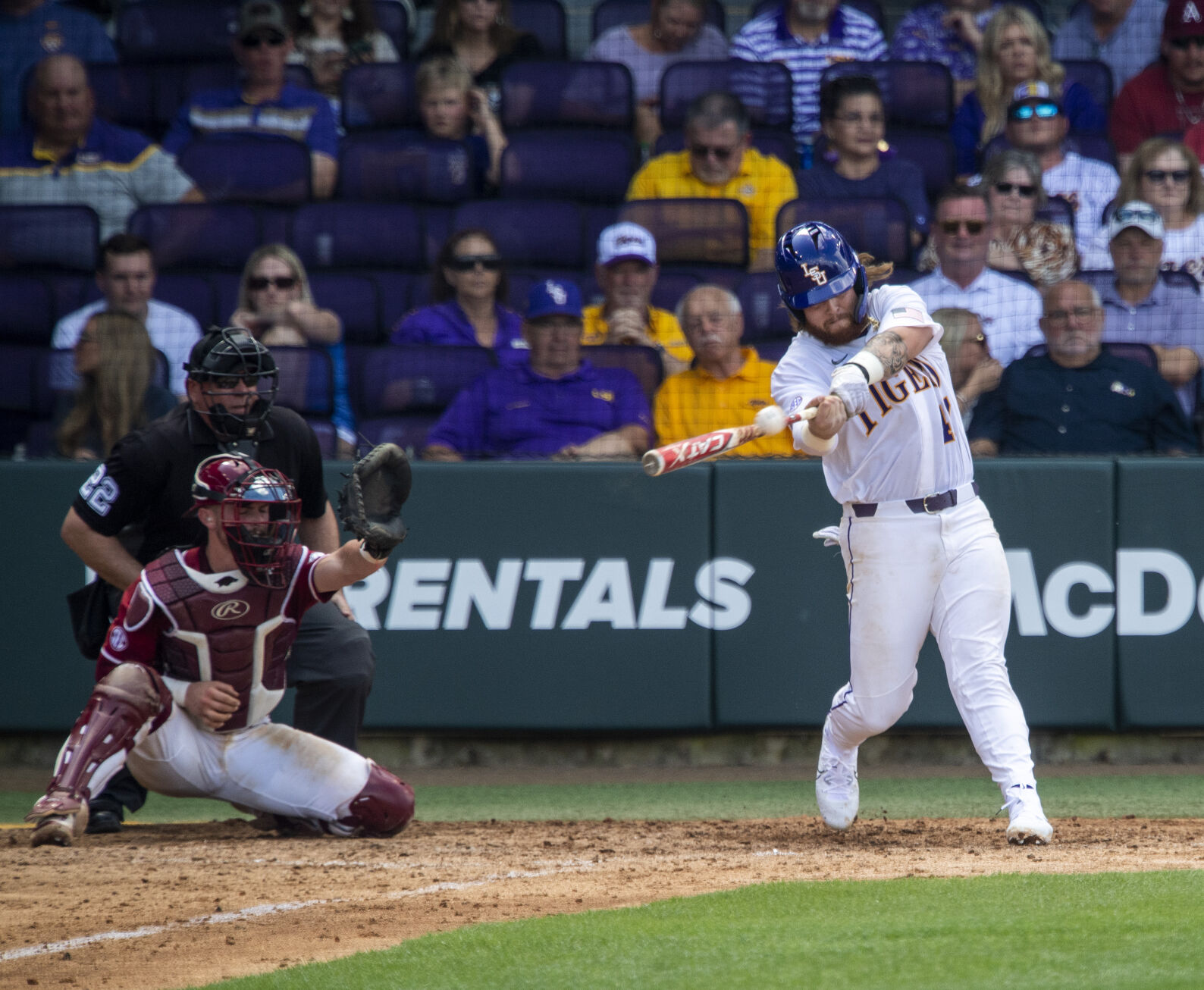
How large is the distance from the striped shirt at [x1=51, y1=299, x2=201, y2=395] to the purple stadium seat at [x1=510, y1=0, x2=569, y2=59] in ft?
10.3

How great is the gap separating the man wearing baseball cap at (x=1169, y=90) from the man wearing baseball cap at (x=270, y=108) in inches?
171

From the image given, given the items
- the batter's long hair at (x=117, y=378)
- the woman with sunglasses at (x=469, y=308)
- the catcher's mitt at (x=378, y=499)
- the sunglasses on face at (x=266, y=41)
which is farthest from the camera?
the sunglasses on face at (x=266, y=41)

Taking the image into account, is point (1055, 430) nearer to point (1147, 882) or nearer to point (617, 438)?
point (617, 438)

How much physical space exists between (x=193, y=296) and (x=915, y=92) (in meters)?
4.08

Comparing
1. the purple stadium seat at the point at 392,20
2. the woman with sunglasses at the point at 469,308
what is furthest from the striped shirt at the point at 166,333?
the purple stadium seat at the point at 392,20

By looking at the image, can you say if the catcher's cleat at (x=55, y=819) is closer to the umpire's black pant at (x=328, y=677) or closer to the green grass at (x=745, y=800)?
the umpire's black pant at (x=328, y=677)

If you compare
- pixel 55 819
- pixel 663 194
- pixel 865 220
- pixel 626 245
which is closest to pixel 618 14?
pixel 663 194

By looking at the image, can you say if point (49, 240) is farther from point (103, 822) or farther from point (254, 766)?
point (254, 766)

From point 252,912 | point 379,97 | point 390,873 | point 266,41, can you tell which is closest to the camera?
point 252,912

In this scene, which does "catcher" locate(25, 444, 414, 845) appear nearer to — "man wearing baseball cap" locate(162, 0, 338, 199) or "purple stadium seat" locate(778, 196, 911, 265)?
"purple stadium seat" locate(778, 196, 911, 265)

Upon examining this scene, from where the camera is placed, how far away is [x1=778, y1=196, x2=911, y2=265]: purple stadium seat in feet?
25.0

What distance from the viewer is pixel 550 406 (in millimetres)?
6840

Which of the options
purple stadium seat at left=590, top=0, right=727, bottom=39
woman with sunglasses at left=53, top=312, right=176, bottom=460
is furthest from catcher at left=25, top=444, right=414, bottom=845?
purple stadium seat at left=590, top=0, right=727, bottom=39

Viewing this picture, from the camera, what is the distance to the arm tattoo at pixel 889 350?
13.8ft
